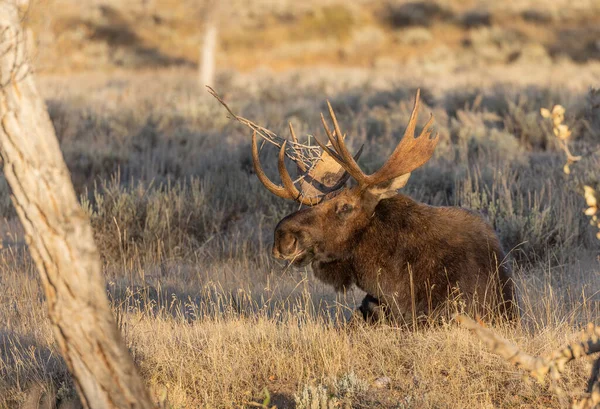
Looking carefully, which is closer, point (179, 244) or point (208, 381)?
point (208, 381)

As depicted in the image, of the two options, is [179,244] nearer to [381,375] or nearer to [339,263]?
[339,263]

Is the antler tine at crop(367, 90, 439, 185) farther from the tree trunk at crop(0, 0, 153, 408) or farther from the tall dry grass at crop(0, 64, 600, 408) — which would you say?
the tree trunk at crop(0, 0, 153, 408)

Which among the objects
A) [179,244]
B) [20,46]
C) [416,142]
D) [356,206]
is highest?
[20,46]

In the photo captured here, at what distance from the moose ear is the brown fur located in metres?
0.04

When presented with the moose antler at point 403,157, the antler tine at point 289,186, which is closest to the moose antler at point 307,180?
the antler tine at point 289,186

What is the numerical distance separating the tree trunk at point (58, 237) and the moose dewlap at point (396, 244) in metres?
2.01

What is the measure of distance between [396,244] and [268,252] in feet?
11.0

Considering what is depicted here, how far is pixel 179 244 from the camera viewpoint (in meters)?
9.16

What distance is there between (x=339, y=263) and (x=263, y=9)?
4168cm

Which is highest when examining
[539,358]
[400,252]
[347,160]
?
[347,160]

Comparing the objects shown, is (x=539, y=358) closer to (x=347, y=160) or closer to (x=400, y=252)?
(x=400, y=252)

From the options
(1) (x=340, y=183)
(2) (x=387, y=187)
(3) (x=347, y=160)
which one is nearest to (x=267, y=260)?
(1) (x=340, y=183)

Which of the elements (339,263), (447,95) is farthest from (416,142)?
(447,95)

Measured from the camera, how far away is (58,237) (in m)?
3.50
